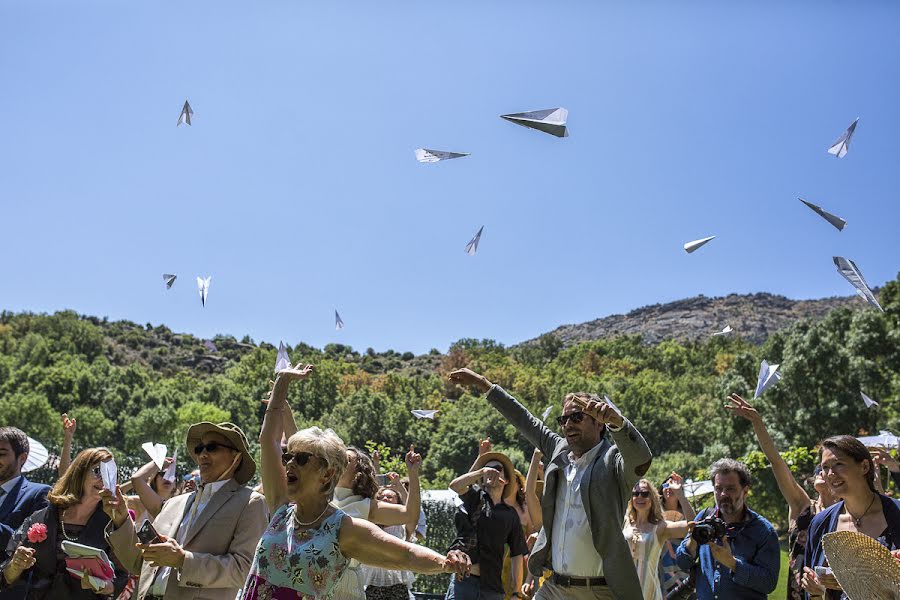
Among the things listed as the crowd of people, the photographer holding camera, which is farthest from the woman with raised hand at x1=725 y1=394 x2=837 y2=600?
the photographer holding camera

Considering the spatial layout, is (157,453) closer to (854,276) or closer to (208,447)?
(208,447)

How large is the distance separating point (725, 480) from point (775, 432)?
35.8 metres

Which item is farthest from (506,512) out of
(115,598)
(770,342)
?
(770,342)

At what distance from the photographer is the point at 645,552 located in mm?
6539

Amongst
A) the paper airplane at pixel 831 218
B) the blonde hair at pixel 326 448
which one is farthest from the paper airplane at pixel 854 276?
the blonde hair at pixel 326 448

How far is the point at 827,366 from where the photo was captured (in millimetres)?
37406

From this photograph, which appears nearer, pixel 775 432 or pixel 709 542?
pixel 709 542

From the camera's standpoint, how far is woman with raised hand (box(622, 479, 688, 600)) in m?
6.39

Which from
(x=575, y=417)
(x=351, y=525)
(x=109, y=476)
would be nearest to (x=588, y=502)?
(x=575, y=417)

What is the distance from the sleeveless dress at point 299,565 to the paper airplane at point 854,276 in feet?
18.7

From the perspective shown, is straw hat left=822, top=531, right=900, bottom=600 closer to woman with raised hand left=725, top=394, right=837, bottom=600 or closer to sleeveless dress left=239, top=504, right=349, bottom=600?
sleeveless dress left=239, top=504, right=349, bottom=600

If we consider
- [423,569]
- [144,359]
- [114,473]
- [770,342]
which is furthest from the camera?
[144,359]

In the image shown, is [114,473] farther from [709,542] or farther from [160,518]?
[709,542]

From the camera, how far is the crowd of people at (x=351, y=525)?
3170 millimetres
